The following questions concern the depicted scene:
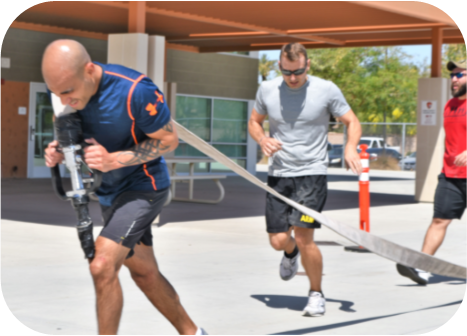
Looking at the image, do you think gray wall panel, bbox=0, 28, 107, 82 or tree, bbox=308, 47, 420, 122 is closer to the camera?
gray wall panel, bbox=0, 28, 107, 82

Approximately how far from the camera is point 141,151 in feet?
13.1

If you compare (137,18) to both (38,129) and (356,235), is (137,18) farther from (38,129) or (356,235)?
(38,129)

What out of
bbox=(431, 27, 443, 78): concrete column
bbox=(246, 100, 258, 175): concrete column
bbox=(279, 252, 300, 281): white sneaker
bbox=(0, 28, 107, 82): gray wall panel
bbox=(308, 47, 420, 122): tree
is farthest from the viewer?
bbox=(308, 47, 420, 122): tree

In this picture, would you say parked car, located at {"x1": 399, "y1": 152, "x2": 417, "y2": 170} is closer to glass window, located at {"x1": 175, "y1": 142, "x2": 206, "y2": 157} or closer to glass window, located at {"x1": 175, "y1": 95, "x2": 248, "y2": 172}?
glass window, located at {"x1": 175, "y1": 95, "x2": 248, "y2": 172}

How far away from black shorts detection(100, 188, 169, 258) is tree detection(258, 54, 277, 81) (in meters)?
55.5

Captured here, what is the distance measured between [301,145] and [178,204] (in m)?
9.03

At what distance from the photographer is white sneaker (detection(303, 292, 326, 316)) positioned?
5.32 metres

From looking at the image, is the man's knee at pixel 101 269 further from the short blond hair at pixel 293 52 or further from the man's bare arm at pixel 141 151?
the short blond hair at pixel 293 52

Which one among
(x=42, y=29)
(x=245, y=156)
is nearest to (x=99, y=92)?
(x=42, y=29)

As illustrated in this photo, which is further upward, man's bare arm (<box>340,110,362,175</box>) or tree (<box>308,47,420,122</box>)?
tree (<box>308,47,420,122</box>)

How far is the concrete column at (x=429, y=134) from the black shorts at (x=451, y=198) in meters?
9.91

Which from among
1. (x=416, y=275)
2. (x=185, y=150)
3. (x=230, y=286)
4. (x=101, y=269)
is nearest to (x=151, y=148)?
(x=101, y=269)

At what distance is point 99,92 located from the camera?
3.90 meters

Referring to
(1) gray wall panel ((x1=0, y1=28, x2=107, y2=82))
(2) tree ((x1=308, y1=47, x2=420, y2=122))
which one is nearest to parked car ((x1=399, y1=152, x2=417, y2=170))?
(2) tree ((x1=308, y1=47, x2=420, y2=122))
